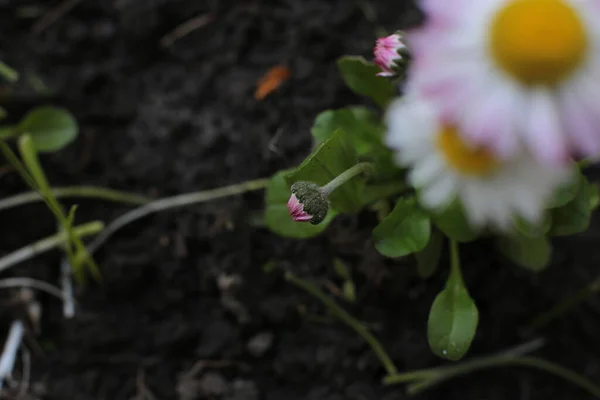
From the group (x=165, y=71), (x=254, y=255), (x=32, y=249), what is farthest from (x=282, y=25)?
(x=32, y=249)

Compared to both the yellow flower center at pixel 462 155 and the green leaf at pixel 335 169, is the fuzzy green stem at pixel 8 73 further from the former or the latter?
the yellow flower center at pixel 462 155

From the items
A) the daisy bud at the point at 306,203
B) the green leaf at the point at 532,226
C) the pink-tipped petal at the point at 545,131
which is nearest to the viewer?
the pink-tipped petal at the point at 545,131

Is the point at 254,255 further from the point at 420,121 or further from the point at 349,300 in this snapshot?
the point at 420,121

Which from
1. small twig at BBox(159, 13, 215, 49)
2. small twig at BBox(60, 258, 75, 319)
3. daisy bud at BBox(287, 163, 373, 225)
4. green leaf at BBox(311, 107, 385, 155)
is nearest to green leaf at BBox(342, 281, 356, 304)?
green leaf at BBox(311, 107, 385, 155)

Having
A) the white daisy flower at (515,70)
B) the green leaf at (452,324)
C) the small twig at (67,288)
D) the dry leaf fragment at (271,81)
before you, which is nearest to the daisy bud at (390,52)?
the white daisy flower at (515,70)

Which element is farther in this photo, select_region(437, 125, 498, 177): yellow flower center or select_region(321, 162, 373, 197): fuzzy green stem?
select_region(321, 162, 373, 197): fuzzy green stem

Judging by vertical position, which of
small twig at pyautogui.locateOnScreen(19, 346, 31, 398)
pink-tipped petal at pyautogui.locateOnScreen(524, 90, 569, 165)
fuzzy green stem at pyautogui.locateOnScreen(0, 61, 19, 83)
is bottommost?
small twig at pyautogui.locateOnScreen(19, 346, 31, 398)

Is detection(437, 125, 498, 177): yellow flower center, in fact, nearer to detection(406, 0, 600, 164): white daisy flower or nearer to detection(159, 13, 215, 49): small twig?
detection(406, 0, 600, 164): white daisy flower
